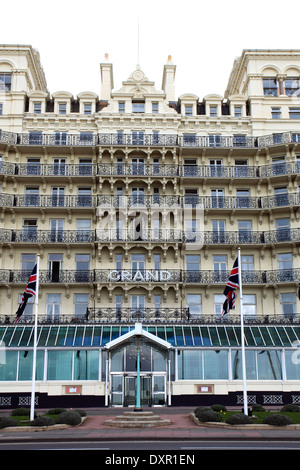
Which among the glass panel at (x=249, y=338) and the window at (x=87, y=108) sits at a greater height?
the window at (x=87, y=108)

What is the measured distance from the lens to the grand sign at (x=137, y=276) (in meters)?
38.8

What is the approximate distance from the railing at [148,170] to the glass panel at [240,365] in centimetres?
1483

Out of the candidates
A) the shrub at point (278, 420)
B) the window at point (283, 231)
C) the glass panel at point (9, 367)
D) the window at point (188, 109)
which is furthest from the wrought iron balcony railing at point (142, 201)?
the shrub at point (278, 420)

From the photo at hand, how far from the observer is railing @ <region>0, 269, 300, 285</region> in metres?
38.8

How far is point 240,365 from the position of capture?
34531 millimetres

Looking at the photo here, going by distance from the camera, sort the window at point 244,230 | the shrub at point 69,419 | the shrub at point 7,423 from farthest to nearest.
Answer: the window at point 244,230 < the shrub at point 69,419 < the shrub at point 7,423

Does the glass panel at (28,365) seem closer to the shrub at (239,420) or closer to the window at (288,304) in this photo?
the shrub at (239,420)

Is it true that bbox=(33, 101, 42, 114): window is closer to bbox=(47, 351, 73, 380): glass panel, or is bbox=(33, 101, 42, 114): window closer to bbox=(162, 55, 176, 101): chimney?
bbox=(162, 55, 176, 101): chimney

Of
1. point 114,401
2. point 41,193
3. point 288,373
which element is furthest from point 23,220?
point 288,373

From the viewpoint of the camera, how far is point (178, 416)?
28406mm

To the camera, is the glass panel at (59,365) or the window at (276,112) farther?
the window at (276,112)

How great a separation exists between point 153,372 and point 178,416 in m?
6.62

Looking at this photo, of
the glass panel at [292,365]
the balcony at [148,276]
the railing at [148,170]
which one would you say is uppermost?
the railing at [148,170]

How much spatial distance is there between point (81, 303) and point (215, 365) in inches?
450
